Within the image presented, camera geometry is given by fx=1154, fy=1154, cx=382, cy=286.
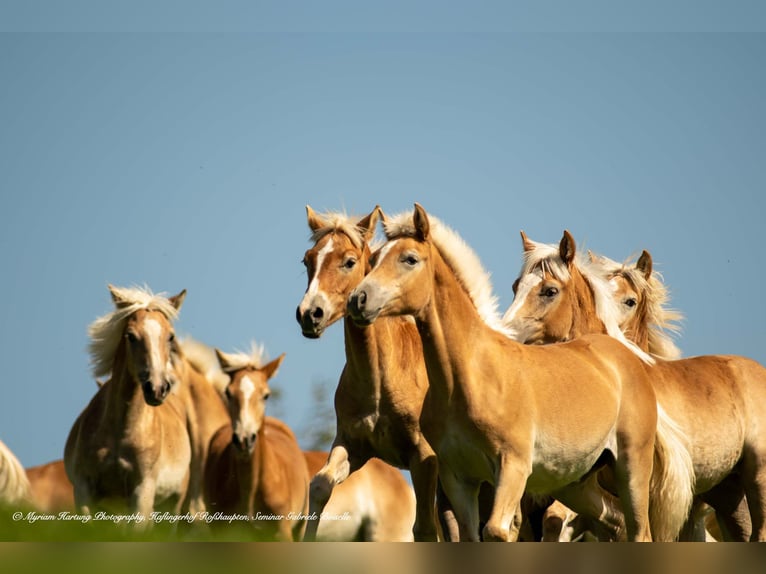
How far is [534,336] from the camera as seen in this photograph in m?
8.93

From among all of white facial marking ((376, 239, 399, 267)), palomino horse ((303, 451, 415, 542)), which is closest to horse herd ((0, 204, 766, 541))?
white facial marking ((376, 239, 399, 267))

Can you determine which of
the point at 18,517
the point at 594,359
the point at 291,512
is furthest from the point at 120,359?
the point at 18,517

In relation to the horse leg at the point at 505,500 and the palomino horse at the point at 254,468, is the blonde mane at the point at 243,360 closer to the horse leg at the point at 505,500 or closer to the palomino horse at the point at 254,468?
the palomino horse at the point at 254,468

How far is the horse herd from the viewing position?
6.53 meters

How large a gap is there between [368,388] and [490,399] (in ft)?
4.76

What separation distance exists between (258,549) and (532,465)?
12.9 ft

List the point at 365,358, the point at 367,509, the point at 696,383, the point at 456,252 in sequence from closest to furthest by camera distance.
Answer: the point at 456,252
the point at 365,358
the point at 696,383
the point at 367,509

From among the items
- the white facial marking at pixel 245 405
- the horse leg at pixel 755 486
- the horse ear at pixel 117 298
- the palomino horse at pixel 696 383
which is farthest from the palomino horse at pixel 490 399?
the horse ear at pixel 117 298

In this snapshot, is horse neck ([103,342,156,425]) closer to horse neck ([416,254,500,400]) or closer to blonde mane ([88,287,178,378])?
blonde mane ([88,287,178,378])

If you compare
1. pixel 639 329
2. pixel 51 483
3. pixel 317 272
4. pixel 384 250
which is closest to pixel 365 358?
pixel 317 272

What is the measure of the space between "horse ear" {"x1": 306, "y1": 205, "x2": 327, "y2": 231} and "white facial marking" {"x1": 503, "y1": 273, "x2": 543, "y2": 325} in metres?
1.60

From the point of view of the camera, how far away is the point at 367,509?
12047 millimetres

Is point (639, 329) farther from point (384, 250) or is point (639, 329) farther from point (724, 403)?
point (384, 250)

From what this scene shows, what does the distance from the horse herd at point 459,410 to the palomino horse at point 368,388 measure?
0.04ft
